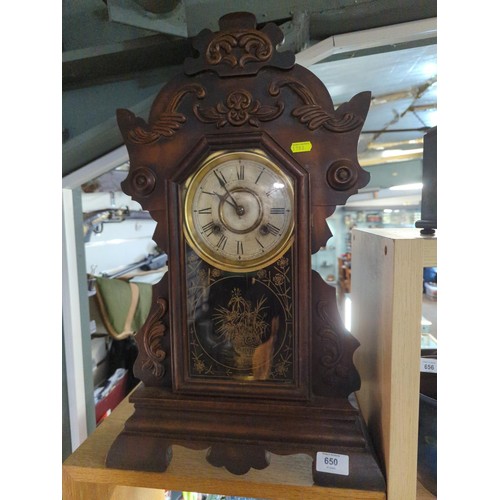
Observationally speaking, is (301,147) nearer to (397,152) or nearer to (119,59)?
(119,59)

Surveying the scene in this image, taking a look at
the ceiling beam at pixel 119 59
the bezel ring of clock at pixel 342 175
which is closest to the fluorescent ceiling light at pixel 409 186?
the ceiling beam at pixel 119 59

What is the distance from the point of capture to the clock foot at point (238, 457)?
569 mm

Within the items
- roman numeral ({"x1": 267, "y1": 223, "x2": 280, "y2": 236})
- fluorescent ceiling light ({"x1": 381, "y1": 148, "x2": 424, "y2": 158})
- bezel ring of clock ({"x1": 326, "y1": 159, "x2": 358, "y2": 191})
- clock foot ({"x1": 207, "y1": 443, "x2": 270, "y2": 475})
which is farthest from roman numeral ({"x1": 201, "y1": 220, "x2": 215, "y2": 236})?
fluorescent ceiling light ({"x1": 381, "y1": 148, "x2": 424, "y2": 158})

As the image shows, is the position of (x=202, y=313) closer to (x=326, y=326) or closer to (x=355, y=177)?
(x=326, y=326)

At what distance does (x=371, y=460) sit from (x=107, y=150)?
1046 mm

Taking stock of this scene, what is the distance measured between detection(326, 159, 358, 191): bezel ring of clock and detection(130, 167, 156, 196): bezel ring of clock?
0.31m

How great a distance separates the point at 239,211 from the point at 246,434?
384mm

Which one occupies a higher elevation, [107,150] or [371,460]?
[107,150]

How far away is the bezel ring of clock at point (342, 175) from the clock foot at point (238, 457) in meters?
0.46

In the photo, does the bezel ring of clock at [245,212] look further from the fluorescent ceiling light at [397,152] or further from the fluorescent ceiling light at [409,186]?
the fluorescent ceiling light at [409,186]

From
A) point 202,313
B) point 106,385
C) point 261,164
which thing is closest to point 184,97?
point 261,164

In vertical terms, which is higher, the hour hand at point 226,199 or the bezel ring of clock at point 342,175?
the bezel ring of clock at point 342,175

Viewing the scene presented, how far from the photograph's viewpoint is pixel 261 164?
59 centimetres

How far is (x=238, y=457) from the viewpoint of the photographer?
0.58 meters
